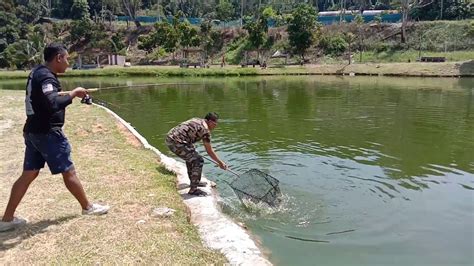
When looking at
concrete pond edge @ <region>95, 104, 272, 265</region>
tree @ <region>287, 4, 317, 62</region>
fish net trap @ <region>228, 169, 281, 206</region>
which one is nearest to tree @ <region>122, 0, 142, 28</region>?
tree @ <region>287, 4, 317, 62</region>

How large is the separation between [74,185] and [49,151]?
622mm

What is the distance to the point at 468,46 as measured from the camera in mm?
59781

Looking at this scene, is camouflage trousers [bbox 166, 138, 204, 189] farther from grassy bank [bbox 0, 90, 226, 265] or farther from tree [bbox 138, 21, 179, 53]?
tree [bbox 138, 21, 179, 53]

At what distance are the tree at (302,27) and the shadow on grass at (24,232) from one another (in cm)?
6094

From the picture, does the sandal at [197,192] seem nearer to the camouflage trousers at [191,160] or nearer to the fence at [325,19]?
the camouflage trousers at [191,160]

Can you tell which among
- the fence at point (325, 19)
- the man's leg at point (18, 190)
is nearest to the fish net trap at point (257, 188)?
the man's leg at point (18, 190)

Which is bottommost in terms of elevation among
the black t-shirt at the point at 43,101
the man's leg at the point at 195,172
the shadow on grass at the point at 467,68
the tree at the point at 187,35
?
the man's leg at the point at 195,172

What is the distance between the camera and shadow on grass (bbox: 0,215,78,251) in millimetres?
5543

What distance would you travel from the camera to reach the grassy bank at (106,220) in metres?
5.29

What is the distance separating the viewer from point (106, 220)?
20.5ft

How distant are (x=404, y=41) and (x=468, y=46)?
9340mm

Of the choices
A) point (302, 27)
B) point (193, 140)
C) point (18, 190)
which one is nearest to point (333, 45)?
point (302, 27)

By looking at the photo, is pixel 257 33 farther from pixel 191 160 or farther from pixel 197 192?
pixel 197 192

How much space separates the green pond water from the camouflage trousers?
0.84m
